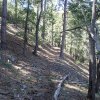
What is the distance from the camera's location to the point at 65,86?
17859 millimetres

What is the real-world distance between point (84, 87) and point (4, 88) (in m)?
8.33

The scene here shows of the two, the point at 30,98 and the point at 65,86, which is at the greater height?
the point at 30,98

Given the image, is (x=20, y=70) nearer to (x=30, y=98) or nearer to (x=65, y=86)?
(x=65, y=86)

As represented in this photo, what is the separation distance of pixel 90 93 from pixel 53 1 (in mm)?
40645

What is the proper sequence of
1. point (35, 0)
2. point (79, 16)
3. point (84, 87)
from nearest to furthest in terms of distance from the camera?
1. point (84, 87)
2. point (79, 16)
3. point (35, 0)

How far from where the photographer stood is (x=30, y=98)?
12375 millimetres

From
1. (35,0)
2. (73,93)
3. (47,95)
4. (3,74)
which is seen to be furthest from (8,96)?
(35,0)

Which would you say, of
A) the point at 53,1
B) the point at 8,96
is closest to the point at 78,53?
the point at 53,1

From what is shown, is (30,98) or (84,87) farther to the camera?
(84,87)

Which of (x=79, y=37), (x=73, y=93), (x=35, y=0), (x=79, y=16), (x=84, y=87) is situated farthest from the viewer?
(x=79, y=37)

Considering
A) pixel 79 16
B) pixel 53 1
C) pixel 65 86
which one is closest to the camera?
pixel 65 86

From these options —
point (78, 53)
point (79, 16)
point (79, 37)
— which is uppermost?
point (79, 16)

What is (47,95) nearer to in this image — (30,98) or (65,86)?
(30,98)

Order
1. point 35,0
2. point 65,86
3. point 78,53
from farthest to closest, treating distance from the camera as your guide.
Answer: point 78,53 < point 35,0 < point 65,86
